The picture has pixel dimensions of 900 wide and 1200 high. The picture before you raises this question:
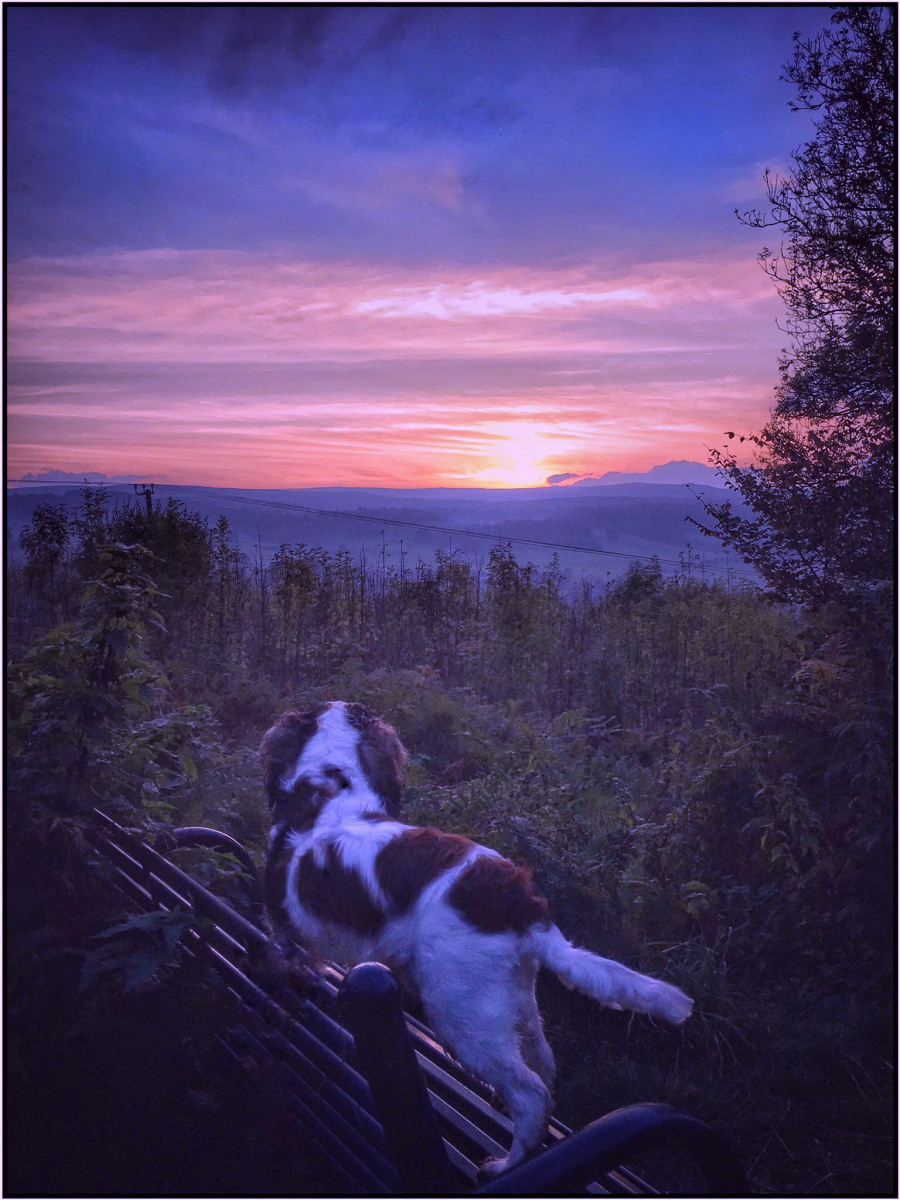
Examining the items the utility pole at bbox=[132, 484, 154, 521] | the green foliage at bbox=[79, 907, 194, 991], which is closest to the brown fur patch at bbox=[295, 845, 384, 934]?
the green foliage at bbox=[79, 907, 194, 991]

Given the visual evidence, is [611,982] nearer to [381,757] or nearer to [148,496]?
[381,757]

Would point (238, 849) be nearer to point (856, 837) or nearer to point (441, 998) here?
point (441, 998)

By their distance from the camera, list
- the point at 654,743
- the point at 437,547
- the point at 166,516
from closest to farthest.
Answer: the point at 654,743 → the point at 166,516 → the point at 437,547

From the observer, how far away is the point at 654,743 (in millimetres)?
6719

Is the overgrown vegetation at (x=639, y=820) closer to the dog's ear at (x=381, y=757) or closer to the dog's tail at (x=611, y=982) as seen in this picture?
the dog's ear at (x=381, y=757)

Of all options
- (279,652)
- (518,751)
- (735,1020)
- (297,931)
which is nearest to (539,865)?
(735,1020)

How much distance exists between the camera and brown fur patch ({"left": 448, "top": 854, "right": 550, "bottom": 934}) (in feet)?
8.24

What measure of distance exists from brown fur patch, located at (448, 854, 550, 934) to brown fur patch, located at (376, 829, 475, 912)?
0.11 metres

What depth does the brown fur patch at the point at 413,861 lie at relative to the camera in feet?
8.78

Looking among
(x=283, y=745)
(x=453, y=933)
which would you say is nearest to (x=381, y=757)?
(x=283, y=745)

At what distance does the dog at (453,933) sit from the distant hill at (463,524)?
3261mm

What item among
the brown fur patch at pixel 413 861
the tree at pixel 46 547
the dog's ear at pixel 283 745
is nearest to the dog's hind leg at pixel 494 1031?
the brown fur patch at pixel 413 861

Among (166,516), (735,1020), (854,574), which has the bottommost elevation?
(735,1020)

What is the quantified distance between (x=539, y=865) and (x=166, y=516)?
5.73m
